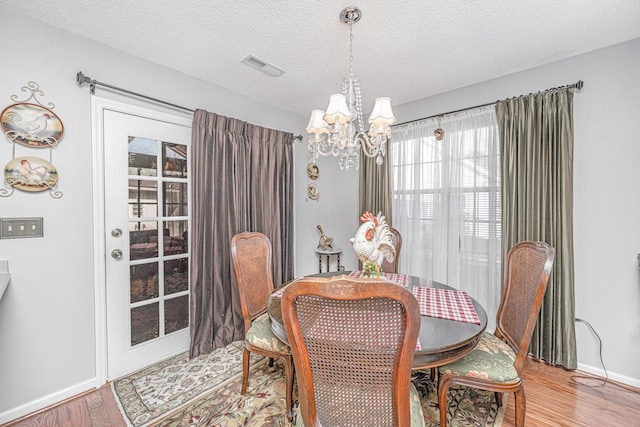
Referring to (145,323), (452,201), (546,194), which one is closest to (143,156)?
(145,323)

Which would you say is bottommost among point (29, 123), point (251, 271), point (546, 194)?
point (251, 271)

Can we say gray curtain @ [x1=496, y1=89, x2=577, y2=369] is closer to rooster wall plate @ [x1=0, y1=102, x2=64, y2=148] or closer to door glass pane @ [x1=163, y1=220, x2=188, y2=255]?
door glass pane @ [x1=163, y1=220, x2=188, y2=255]

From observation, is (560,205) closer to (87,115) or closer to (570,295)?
(570,295)

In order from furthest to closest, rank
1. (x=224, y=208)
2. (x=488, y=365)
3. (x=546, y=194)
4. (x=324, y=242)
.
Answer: (x=324, y=242) < (x=224, y=208) < (x=546, y=194) < (x=488, y=365)

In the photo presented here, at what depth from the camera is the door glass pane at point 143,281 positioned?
2.17 metres

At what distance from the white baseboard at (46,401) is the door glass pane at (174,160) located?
166 centimetres

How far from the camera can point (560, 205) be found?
214 centimetres

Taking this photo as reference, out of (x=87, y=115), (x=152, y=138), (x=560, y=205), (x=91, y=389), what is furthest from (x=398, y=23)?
(x=91, y=389)

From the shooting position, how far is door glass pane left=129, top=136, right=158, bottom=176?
2150 millimetres

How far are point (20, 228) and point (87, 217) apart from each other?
1.08 ft

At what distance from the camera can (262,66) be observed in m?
2.29

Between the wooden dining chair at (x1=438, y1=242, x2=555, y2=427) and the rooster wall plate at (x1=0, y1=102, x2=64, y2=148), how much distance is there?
2.80 metres

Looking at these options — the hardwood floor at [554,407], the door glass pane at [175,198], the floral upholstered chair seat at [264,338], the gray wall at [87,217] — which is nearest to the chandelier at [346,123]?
the floral upholstered chair seat at [264,338]

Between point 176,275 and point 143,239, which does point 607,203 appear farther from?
point 143,239
